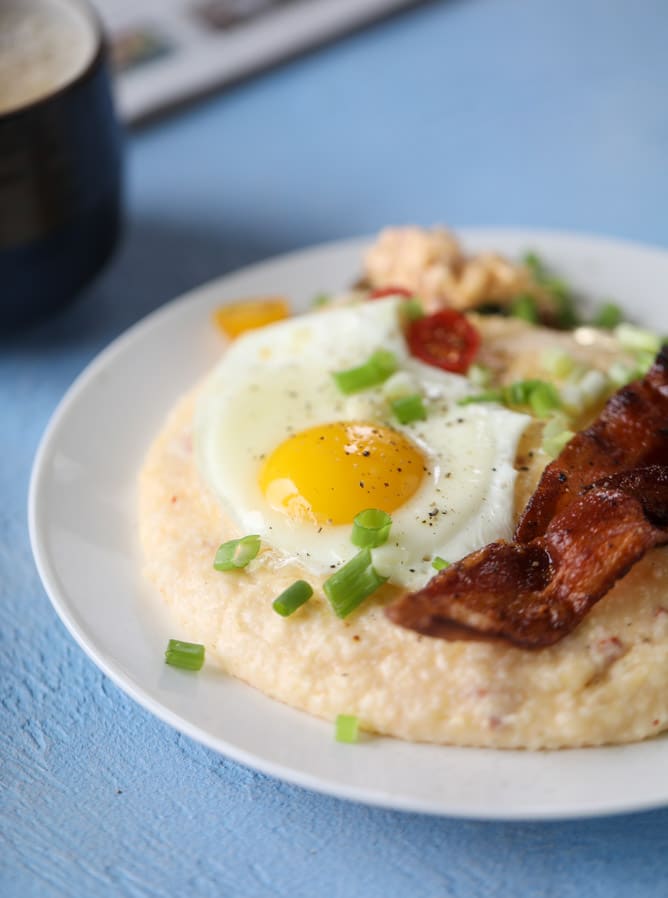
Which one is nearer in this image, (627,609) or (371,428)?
(627,609)

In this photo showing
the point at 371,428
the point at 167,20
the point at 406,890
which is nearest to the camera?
the point at 406,890

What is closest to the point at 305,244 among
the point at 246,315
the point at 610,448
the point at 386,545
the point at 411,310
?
the point at 246,315

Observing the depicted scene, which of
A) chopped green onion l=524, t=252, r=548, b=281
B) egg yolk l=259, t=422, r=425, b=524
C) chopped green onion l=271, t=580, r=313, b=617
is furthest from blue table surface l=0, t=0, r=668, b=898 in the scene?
chopped green onion l=524, t=252, r=548, b=281

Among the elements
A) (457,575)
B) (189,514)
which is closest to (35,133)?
(189,514)

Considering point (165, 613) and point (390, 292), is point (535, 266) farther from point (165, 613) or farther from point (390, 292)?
point (165, 613)

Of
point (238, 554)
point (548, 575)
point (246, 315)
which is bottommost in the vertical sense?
point (246, 315)

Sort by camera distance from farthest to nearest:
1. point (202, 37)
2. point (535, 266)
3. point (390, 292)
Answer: point (202, 37), point (535, 266), point (390, 292)

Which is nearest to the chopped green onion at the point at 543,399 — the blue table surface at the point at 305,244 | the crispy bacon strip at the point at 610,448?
the crispy bacon strip at the point at 610,448

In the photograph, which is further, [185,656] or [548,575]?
[185,656]

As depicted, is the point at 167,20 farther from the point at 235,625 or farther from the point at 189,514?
the point at 235,625
